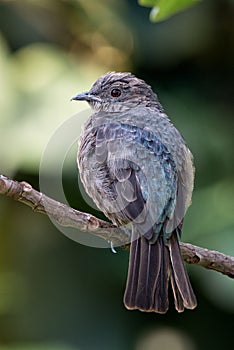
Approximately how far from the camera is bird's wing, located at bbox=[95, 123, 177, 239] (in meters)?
3.95

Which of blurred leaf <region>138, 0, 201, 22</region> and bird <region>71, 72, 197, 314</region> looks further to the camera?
bird <region>71, 72, 197, 314</region>

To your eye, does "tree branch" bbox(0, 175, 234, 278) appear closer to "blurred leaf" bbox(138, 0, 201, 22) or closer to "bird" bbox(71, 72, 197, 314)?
"bird" bbox(71, 72, 197, 314)

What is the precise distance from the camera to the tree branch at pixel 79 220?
3.42 metres

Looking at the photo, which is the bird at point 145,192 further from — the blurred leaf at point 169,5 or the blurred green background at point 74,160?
the blurred green background at point 74,160

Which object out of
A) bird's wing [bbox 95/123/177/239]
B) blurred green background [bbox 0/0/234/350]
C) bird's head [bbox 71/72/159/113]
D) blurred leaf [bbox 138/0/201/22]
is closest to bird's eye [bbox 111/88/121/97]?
bird's head [bbox 71/72/159/113]

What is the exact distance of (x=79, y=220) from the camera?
3.60 metres

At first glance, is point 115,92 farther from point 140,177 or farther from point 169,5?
point 169,5

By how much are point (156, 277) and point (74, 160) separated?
215 centimetres

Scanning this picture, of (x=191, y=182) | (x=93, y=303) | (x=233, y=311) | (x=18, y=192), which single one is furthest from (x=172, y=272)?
(x=93, y=303)

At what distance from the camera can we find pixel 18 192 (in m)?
3.41

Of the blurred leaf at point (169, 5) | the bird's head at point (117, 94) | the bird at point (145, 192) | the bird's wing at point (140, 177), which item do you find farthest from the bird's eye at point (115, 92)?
the blurred leaf at point (169, 5)

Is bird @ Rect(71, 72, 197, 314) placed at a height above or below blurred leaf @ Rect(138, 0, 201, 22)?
below

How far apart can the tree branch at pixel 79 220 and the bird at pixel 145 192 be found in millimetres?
72

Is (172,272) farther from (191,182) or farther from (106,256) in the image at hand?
(106,256)
